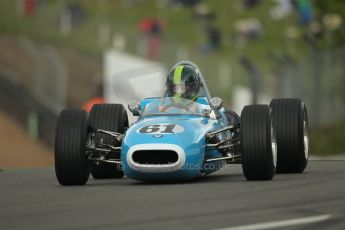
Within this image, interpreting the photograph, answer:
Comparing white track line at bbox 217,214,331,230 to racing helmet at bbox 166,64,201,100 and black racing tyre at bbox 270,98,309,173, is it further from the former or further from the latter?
black racing tyre at bbox 270,98,309,173

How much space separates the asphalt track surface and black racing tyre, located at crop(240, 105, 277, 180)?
0.68 feet

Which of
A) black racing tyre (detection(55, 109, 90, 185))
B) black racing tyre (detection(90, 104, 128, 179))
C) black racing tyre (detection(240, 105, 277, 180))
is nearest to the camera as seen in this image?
black racing tyre (detection(240, 105, 277, 180))

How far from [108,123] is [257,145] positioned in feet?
8.66

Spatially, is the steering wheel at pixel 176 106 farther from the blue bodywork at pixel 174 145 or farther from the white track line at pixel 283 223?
the white track line at pixel 283 223

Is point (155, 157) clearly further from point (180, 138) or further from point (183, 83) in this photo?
point (183, 83)

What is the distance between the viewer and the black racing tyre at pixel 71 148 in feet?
50.7

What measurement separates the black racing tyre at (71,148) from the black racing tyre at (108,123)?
1.27 m

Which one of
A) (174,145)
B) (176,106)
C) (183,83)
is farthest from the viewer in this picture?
(183,83)

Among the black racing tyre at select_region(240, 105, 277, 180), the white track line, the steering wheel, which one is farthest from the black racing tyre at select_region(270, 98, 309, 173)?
the white track line

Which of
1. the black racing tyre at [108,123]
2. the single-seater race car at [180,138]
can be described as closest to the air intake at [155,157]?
the single-seater race car at [180,138]

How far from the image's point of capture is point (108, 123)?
1717 cm

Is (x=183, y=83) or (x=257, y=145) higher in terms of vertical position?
(x=183, y=83)

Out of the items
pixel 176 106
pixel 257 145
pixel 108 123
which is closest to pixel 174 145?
pixel 257 145

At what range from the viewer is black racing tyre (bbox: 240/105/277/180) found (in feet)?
50.0
